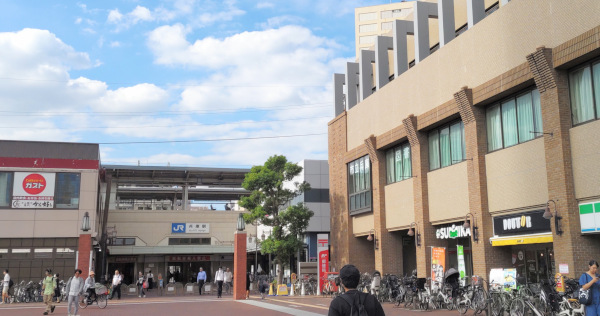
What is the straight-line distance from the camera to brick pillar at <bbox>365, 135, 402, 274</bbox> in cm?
2933

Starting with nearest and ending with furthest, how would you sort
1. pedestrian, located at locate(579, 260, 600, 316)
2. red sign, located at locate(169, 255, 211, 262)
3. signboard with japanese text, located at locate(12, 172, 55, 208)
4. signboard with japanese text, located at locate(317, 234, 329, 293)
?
pedestrian, located at locate(579, 260, 600, 316) → signboard with japanese text, located at locate(317, 234, 329, 293) → signboard with japanese text, located at locate(12, 172, 55, 208) → red sign, located at locate(169, 255, 211, 262)

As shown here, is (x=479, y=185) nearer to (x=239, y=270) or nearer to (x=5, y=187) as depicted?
(x=239, y=270)

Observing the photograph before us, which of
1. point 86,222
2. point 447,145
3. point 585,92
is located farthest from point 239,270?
point 585,92

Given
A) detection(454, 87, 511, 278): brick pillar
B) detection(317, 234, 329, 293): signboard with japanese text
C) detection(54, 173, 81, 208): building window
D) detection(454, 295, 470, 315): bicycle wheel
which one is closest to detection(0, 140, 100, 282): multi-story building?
detection(54, 173, 81, 208): building window

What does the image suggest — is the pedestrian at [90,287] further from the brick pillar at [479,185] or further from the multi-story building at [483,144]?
the brick pillar at [479,185]

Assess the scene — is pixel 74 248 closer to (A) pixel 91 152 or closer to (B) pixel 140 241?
(A) pixel 91 152

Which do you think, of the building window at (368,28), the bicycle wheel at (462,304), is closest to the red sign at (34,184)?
the bicycle wheel at (462,304)

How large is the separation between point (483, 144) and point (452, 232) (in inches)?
170

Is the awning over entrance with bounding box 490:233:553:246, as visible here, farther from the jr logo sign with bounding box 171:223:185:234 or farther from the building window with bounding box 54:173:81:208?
the jr logo sign with bounding box 171:223:185:234

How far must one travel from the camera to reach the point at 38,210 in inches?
1383

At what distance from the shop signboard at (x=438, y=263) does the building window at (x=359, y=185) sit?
A: 24.7ft

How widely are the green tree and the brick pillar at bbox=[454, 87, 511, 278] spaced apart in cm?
1480

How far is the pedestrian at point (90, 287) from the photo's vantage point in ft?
75.9

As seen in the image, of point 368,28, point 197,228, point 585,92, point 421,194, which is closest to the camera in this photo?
point 585,92
